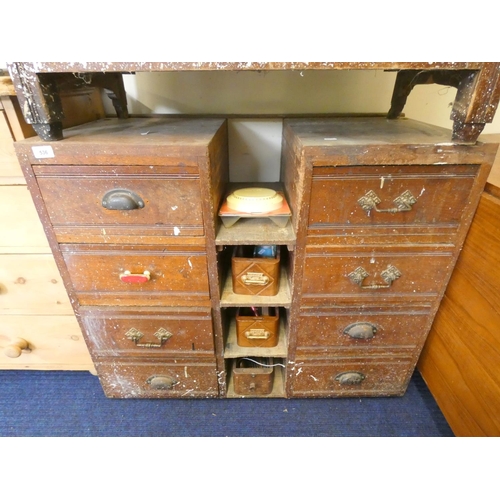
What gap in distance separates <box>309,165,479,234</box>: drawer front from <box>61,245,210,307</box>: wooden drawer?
0.37 m

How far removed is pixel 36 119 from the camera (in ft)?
2.45

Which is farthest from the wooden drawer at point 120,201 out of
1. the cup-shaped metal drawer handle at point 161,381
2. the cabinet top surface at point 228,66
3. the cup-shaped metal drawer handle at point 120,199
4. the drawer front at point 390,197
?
the cup-shaped metal drawer handle at point 161,381

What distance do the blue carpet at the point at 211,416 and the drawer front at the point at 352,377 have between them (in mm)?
68

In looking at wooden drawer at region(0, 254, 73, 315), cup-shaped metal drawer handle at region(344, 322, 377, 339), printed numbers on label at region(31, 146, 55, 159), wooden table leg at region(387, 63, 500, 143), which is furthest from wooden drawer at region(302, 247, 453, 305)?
wooden drawer at region(0, 254, 73, 315)

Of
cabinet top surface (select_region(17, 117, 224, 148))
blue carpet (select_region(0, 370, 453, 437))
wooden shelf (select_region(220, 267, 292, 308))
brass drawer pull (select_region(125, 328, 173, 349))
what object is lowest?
blue carpet (select_region(0, 370, 453, 437))

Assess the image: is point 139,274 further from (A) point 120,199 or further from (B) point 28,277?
(B) point 28,277

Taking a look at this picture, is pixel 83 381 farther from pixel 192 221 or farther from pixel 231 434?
pixel 192 221

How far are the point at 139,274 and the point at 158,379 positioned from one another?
17.8 inches

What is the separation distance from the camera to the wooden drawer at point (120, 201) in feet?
2.60

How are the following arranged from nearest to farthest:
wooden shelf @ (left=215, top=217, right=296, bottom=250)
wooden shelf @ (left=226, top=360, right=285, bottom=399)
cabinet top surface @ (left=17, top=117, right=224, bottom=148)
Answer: cabinet top surface @ (left=17, top=117, right=224, bottom=148) → wooden shelf @ (left=215, top=217, right=296, bottom=250) → wooden shelf @ (left=226, top=360, right=285, bottom=399)

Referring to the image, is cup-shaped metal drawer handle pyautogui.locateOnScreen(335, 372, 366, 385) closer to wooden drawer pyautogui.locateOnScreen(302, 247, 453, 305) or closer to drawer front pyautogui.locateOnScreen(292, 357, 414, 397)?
drawer front pyautogui.locateOnScreen(292, 357, 414, 397)

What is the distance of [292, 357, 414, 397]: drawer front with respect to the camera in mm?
1109

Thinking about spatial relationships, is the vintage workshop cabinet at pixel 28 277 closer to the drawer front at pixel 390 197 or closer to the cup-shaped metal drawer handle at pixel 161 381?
the cup-shaped metal drawer handle at pixel 161 381

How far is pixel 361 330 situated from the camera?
1.01 metres
